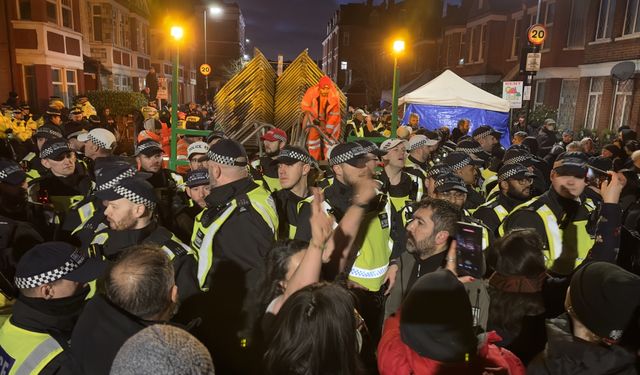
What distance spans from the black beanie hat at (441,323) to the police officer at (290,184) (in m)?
2.61

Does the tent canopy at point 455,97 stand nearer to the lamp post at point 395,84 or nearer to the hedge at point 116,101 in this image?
the lamp post at point 395,84

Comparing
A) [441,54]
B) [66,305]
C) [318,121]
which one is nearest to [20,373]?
[66,305]

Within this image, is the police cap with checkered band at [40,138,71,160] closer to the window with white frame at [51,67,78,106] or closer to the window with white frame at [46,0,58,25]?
the window with white frame at [46,0,58,25]

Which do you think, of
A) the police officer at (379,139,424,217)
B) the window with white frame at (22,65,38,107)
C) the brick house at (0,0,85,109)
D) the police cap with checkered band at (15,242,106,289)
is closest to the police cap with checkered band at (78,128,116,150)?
the police officer at (379,139,424,217)

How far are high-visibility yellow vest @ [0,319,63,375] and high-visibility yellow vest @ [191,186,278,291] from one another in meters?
1.20

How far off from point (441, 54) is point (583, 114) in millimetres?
19560

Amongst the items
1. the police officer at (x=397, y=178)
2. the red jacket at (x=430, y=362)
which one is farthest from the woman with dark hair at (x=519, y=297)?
the police officer at (x=397, y=178)

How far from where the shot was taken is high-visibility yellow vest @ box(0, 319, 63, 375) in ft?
7.08

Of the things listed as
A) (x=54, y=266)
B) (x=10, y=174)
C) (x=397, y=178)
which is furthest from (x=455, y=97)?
(x=54, y=266)

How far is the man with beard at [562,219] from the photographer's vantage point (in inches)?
163

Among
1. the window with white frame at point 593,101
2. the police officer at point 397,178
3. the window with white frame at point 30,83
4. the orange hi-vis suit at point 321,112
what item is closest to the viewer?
the police officer at point 397,178

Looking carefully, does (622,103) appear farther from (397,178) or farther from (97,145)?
(97,145)

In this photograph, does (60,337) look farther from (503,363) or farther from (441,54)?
(441,54)

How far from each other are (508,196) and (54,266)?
425 centimetres
